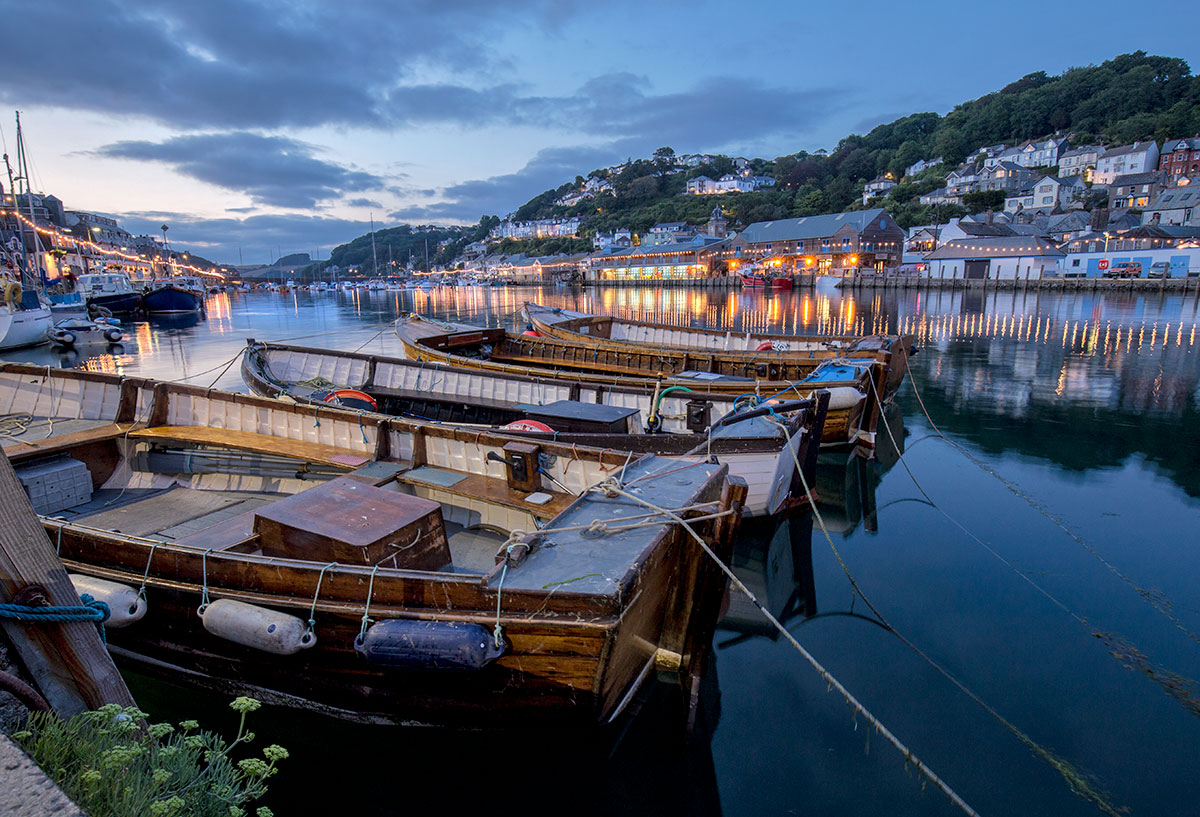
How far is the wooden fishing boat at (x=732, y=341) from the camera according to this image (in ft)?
56.0

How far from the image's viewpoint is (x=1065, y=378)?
78.4 feet

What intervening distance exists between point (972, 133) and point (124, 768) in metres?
184

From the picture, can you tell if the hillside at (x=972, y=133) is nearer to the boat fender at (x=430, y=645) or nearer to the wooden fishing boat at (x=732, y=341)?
the wooden fishing boat at (x=732, y=341)

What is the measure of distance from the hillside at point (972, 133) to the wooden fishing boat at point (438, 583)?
404 feet

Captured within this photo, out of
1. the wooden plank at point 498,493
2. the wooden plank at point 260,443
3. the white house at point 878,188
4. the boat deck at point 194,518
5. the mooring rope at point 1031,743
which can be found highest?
the white house at point 878,188

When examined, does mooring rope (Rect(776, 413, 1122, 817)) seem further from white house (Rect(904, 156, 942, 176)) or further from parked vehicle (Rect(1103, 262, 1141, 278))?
white house (Rect(904, 156, 942, 176))

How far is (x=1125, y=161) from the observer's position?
99.2 meters

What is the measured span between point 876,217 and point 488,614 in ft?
366

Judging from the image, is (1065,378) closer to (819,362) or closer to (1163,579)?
(819,362)

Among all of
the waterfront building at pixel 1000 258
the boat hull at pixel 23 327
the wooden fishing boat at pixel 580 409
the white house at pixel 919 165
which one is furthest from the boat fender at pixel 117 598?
the white house at pixel 919 165

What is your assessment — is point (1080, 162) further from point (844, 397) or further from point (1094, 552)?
point (1094, 552)

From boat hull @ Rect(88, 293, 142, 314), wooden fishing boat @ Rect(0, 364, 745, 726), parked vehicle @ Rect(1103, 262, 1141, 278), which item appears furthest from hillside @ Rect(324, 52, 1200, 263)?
wooden fishing boat @ Rect(0, 364, 745, 726)

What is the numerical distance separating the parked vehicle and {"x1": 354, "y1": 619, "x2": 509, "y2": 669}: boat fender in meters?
93.3

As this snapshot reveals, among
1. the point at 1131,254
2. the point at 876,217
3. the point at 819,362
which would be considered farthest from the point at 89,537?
the point at 876,217
